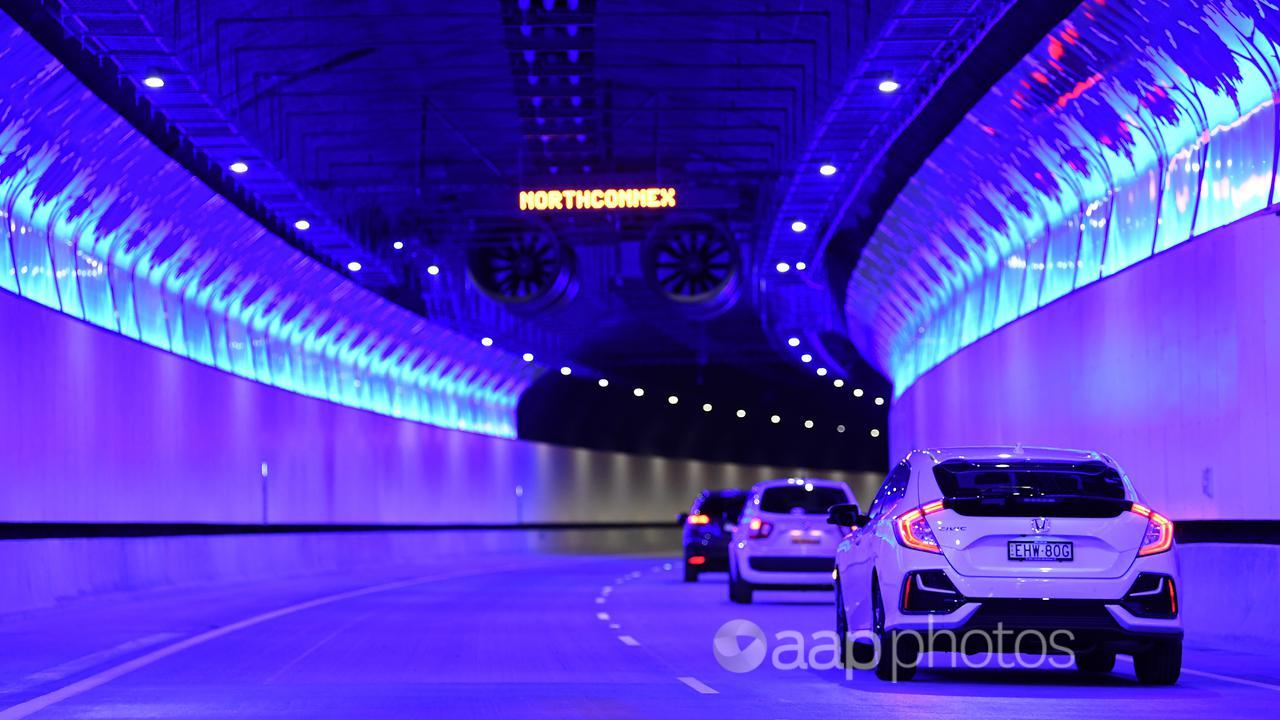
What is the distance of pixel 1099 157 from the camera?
27938mm

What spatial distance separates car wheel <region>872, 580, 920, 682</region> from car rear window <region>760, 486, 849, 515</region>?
1447cm

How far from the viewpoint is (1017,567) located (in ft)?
47.6

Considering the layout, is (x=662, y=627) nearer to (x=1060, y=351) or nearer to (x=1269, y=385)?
(x=1269, y=385)

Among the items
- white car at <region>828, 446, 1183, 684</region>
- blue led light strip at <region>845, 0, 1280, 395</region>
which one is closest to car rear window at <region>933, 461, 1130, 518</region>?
white car at <region>828, 446, 1183, 684</region>

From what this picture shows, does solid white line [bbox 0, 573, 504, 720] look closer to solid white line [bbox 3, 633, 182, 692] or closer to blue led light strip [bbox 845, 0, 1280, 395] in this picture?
solid white line [bbox 3, 633, 182, 692]

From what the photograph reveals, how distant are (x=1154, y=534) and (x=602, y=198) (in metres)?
19.6

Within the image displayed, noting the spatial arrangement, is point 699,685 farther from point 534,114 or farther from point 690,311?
point 690,311

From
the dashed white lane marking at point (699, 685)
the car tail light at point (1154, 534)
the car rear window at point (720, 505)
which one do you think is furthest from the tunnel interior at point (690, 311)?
the car rear window at point (720, 505)

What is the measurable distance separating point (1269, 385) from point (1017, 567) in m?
6.60

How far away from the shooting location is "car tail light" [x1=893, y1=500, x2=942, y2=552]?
48.3 feet

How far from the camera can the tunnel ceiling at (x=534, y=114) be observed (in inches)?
1056

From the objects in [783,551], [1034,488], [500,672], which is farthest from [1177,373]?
[500,672]

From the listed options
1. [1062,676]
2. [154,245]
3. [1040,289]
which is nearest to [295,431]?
[154,245]

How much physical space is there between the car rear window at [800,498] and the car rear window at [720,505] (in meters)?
10.2
